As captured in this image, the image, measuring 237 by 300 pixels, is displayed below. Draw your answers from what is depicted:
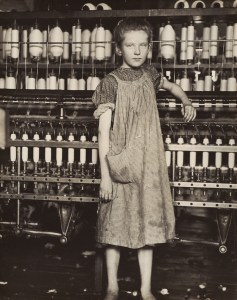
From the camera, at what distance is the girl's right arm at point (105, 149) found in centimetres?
235

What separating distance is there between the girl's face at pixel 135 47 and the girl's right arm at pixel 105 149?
28 cm

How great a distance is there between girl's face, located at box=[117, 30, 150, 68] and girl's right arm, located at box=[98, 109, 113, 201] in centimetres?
28

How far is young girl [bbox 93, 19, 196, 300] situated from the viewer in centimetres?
235

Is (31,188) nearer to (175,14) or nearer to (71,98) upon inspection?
(71,98)

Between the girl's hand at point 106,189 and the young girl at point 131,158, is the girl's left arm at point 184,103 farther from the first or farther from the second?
the girl's hand at point 106,189

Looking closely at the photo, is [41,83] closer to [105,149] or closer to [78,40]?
[78,40]

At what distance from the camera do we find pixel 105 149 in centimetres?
235

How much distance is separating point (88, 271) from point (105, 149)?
1.16m

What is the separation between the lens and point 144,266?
2.42m

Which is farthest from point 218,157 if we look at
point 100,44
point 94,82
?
point 100,44

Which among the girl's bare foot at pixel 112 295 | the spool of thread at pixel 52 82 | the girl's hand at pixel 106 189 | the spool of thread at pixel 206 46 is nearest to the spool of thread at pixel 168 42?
the spool of thread at pixel 206 46

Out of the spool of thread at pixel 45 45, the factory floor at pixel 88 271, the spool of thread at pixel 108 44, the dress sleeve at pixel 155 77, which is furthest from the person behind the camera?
the spool of thread at pixel 45 45

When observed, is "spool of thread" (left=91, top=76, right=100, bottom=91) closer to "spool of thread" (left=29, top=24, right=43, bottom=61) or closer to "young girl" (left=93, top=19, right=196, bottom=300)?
"spool of thread" (left=29, top=24, right=43, bottom=61)

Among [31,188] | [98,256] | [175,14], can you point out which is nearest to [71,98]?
[31,188]
